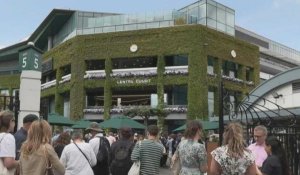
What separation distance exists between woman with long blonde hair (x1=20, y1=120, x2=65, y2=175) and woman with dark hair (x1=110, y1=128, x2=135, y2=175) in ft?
→ 10.8

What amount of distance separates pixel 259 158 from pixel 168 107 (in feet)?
105

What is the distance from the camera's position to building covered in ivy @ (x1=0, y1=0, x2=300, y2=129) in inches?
1569

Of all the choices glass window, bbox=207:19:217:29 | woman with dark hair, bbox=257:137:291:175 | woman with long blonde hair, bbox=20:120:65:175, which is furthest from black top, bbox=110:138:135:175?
glass window, bbox=207:19:217:29

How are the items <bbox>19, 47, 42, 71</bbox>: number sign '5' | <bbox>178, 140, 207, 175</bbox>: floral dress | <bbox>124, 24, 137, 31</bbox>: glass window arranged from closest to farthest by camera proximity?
<bbox>178, 140, 207, 175</bbox>: floral dress < <bbox>19, 47, 42, 71</bbox>: number sign '5' < <bbox>124, 24, 137, 31</bbox>: glass window

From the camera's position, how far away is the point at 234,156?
5.24m

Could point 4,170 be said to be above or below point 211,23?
below

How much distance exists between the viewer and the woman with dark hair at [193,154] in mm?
6777

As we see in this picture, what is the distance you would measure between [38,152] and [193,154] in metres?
2.16

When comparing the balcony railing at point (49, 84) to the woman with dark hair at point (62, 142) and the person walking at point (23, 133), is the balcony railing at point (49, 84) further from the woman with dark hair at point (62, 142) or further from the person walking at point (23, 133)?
the person walking at point (23, 133)

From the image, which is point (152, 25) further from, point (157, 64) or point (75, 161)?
point (75, 161)

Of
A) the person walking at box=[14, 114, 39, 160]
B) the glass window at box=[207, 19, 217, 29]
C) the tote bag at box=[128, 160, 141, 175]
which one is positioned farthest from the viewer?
the glass window at box=[207, 19, 217, 29]

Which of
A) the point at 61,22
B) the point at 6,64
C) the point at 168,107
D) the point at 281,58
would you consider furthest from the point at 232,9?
the point at 6,64

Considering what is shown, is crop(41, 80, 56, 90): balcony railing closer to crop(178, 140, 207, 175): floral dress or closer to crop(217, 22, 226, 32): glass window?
crop(217, 22, 226, 32): glass window

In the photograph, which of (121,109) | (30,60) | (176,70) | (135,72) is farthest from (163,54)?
(30,60)
